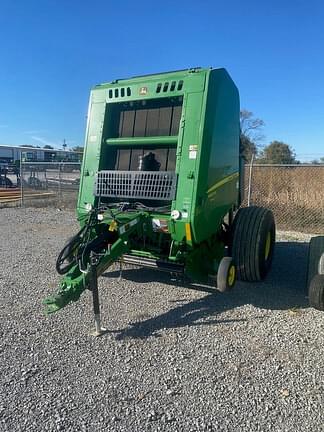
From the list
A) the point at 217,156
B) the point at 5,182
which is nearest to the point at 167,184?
the point at 217,156

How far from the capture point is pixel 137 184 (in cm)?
474

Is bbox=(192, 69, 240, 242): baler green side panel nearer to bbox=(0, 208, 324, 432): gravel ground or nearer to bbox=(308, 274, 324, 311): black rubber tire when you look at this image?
bbox=(0, 208, 324, 432): gravel ground

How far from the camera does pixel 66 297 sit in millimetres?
3461

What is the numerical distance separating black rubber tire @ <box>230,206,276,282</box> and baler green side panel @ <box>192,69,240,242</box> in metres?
0.30

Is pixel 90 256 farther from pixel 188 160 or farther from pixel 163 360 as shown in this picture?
pixel 188 160

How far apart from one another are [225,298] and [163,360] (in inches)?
68.5

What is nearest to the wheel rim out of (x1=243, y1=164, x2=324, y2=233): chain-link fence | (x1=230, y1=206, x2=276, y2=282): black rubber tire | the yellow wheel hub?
(x1=230, y1=206, x2=276, y2=282): black rubber tire

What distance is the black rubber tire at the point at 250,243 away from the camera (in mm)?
4898

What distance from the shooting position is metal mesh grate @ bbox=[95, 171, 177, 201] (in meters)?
4.51

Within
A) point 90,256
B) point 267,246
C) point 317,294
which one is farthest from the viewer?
point 267,246

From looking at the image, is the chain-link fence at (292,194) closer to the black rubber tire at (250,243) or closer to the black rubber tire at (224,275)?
the black rubber tire at (250,243)

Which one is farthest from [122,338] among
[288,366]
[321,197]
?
[321,197]

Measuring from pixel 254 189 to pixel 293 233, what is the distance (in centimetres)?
274

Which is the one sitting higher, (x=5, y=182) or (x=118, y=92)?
(x=118, y=92)
